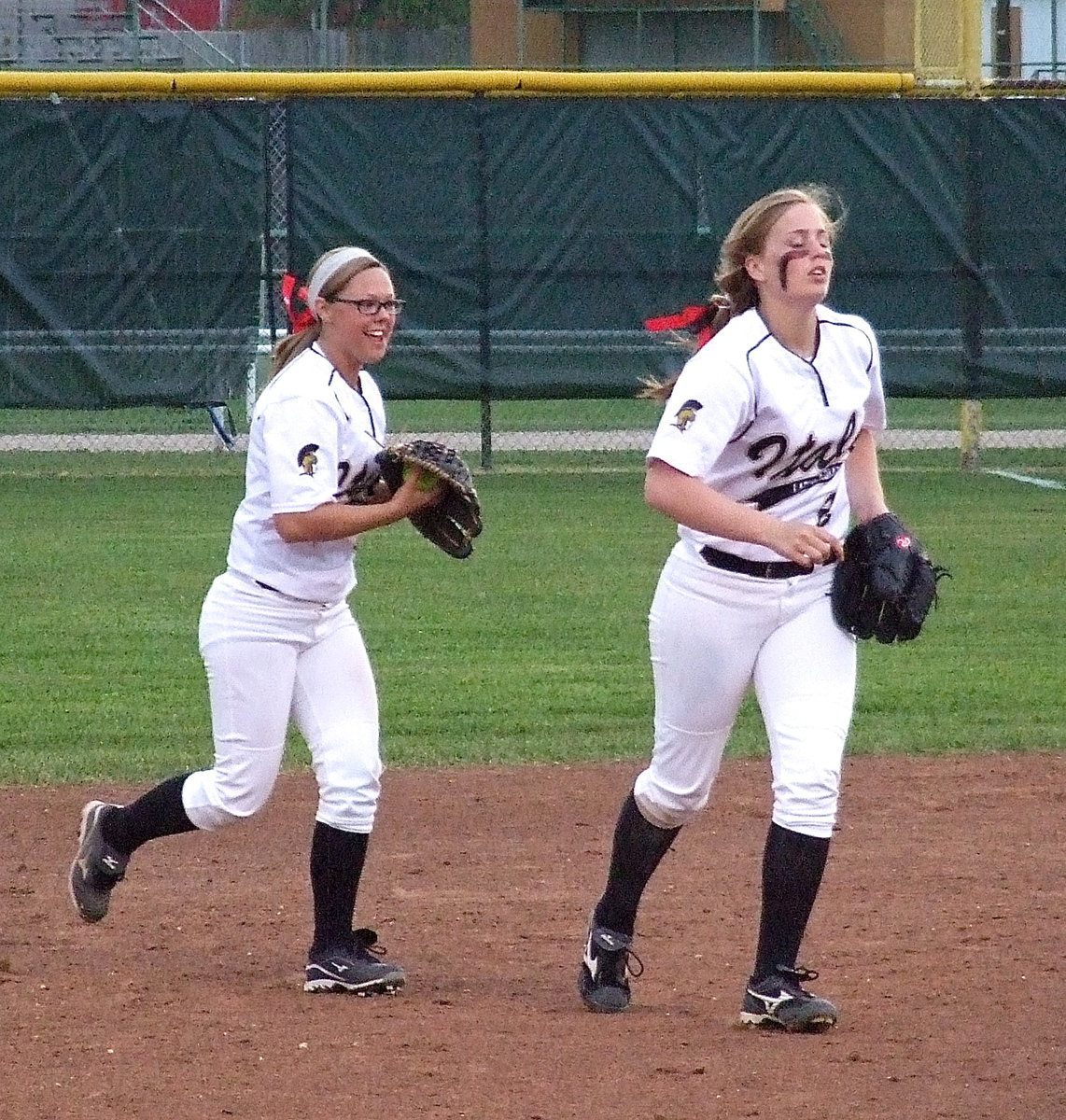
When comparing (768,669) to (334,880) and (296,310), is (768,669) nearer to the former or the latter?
(334,880)

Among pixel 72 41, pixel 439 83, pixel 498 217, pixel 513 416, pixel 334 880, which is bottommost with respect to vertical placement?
pixel 513 416

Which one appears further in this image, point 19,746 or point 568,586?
point 568,586

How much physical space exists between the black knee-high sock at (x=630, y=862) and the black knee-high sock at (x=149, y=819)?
95 centimetres

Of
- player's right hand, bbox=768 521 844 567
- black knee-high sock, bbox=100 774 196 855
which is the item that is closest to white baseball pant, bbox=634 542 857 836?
player's right hand, bbox=768 521 844 567

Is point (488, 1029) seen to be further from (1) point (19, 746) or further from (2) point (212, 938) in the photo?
(1) point (19, 746)

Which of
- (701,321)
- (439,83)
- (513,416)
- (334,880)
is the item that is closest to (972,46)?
(439,83)

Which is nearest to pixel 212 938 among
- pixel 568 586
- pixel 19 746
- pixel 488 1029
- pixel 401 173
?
pixel 488 1029

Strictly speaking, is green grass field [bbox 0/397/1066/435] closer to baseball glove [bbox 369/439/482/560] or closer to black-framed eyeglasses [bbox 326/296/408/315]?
baseball glove [bbox 369/439/482/560]

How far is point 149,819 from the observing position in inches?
184

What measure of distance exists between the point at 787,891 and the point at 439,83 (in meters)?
10.4

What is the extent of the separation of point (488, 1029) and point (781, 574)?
3.46 ft

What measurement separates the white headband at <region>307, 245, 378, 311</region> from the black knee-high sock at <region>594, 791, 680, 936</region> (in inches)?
49.1

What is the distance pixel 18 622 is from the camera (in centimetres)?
898

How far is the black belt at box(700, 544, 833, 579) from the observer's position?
408cm
